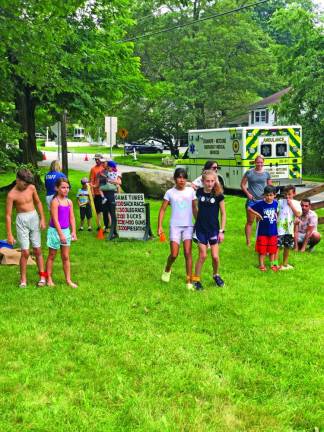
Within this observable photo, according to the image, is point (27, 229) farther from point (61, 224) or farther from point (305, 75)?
point (305, 75)

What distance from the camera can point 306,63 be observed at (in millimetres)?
26594

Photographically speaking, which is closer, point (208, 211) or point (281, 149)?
point (208, 211)

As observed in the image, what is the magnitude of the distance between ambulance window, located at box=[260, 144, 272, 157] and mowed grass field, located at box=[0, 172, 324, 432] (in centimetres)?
1112

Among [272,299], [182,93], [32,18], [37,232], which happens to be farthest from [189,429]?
[182,93]

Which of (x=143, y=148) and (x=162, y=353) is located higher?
(x=143, y=148)

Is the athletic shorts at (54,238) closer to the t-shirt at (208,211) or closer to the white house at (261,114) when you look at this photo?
the t-shirt at (208,211)

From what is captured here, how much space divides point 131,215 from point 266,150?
912cm

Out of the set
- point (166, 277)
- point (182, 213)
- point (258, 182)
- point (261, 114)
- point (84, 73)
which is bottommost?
point (166, 277)

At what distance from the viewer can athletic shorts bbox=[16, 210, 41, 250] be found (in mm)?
7230

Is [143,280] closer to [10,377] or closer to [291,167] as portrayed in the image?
[10,377]

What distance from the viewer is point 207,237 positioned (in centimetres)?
723

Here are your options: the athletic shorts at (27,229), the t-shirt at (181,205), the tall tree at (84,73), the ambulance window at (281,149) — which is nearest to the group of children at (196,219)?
the t-shirt at (181,205)

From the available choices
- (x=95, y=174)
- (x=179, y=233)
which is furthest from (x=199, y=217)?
(x=95, y=174)

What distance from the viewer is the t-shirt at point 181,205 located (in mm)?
7305
